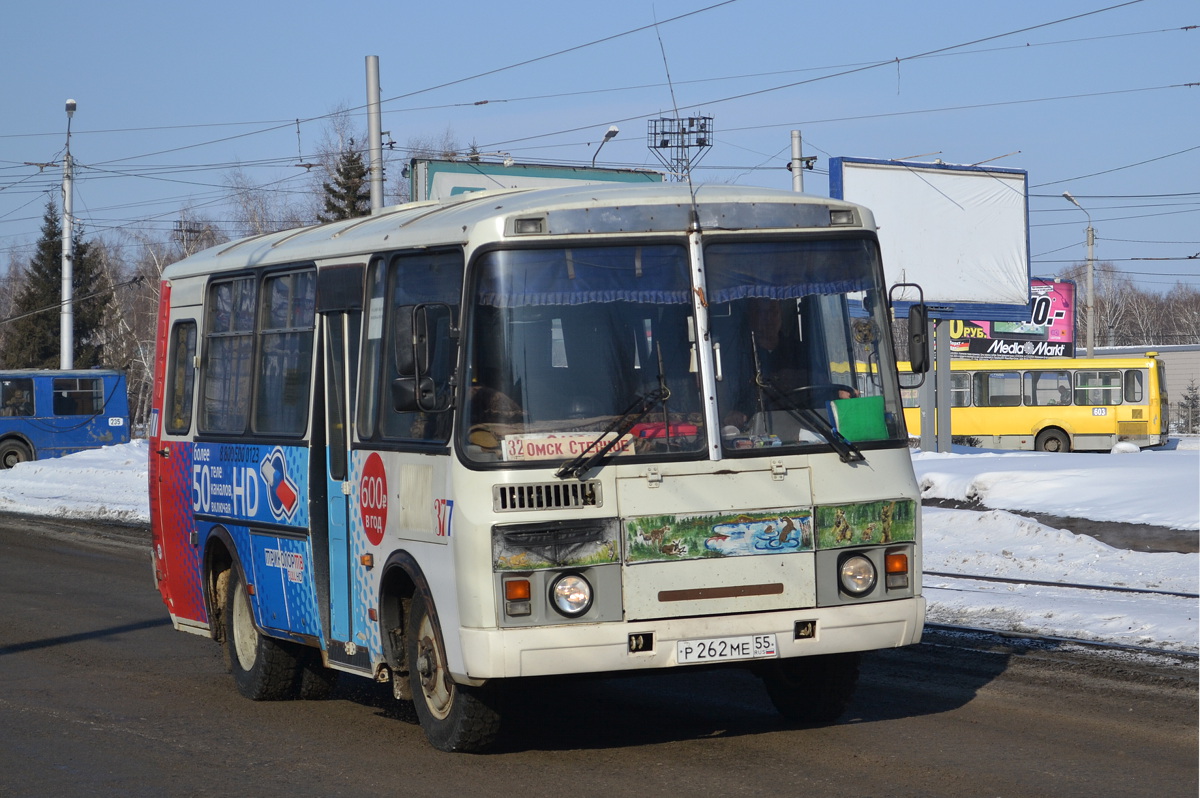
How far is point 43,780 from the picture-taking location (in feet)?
21.5

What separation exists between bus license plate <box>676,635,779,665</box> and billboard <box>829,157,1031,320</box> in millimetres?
23680

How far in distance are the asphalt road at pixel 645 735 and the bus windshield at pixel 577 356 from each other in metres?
1.16

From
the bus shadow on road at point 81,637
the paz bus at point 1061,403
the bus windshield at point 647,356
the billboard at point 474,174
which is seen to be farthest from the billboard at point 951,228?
the bus windshield at point 647,356

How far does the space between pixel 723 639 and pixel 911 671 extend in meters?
3.12

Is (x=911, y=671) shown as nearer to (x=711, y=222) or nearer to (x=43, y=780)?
(x=711, y=222)

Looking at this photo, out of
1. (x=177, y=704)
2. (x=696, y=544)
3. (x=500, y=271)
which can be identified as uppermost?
(x=500, y=271)

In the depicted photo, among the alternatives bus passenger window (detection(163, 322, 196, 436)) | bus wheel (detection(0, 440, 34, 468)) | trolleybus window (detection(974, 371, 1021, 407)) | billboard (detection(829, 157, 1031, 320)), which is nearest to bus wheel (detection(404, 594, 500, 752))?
bus passenger window (detection(163, 322, 196, 436))

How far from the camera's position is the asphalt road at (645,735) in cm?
621

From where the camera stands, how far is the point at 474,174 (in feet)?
83.9

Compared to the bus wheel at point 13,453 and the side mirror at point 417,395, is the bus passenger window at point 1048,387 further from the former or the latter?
the side mirror at point 417,395

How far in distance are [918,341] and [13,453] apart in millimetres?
35552

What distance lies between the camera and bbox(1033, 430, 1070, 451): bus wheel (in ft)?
135

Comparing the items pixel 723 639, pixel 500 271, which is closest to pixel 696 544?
pixel 723 639

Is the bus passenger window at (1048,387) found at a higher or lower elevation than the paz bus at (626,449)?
higher
